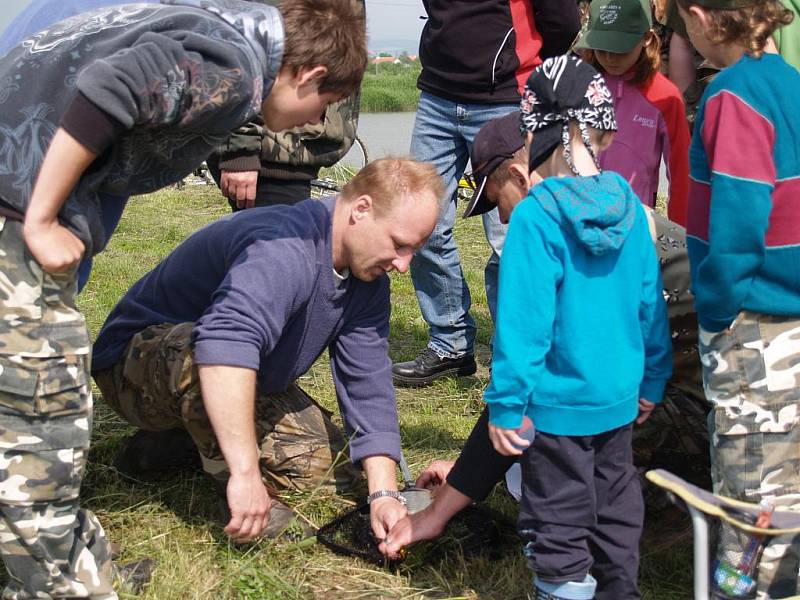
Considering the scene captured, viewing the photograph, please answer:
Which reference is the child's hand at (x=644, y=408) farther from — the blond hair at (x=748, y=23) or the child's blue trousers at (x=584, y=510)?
the blond hair at (x=748, y=23)

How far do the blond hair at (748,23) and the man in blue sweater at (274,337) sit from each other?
92cm

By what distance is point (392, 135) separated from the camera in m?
19.2

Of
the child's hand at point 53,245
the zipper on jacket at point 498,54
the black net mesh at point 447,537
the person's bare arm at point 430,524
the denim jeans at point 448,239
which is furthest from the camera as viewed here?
the denim jeans at point 448,239

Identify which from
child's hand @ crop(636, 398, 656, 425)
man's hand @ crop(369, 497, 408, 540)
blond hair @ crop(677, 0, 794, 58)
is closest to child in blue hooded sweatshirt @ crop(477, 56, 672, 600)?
child's hand @ crop(636, 398, 656, 425)

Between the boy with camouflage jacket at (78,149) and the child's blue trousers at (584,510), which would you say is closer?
the boy with camouflage jacket at (78,149)

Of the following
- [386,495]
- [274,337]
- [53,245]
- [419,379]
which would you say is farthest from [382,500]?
[419,379]

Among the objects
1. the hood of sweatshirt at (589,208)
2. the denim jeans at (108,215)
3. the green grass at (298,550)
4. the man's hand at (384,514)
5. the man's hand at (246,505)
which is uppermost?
Result: the hood of sweatshirt at (589,208)

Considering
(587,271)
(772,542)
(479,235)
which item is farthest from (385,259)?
(479,235)

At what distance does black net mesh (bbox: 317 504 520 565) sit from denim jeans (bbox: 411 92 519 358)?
4.86 ft

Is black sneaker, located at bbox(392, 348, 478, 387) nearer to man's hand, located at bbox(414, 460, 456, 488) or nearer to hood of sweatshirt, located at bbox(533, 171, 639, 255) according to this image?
man's hand, located at bbox(414, 460, 456, 488)

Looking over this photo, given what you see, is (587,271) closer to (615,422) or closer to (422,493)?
(615,422)

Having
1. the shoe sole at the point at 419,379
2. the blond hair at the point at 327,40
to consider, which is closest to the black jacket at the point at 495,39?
the shoe sole at the point at 419,379

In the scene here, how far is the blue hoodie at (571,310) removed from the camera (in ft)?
7.78

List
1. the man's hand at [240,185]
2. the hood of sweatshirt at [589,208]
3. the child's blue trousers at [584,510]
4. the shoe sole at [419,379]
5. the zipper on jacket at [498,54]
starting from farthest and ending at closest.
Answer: the shoe sole at [419,379]
the zipper on jacket at [498,54]
the man's hand at [240,185]
the child's blue trousers at [584,510]
the hood of sweatshirt at [589,208]
